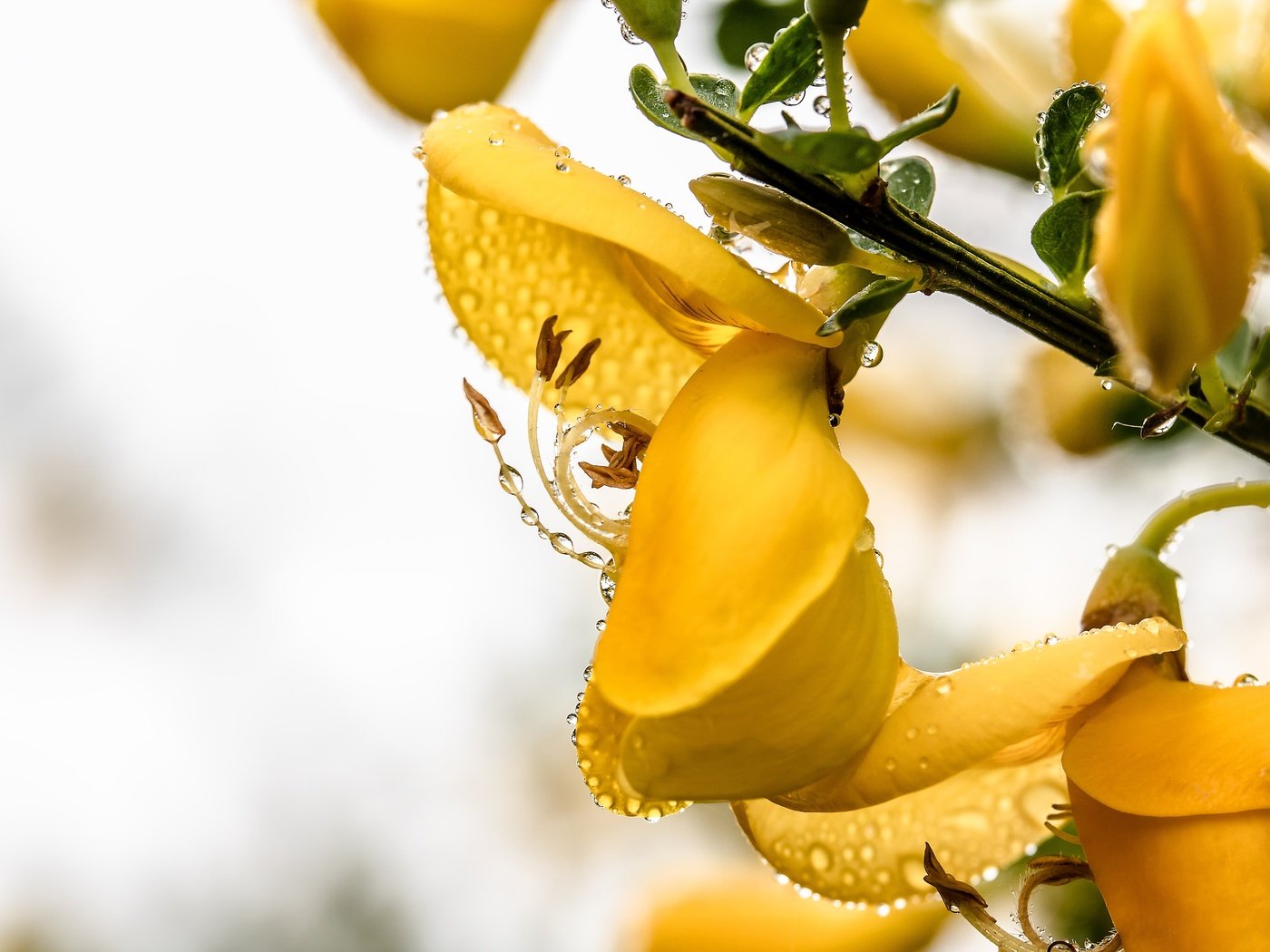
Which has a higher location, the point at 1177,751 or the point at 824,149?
the point at 824,149

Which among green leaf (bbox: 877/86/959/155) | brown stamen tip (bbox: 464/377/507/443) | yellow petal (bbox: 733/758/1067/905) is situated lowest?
yellow petal (bbox: 733/758/1067/905)

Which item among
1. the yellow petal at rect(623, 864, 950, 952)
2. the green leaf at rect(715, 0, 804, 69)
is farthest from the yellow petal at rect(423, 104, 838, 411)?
the yellow petal at rect(623, 864, 950, 952)

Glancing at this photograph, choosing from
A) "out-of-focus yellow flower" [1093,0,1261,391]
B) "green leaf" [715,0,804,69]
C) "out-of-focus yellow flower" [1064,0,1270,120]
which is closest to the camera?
"out-of-focus yellow flower" [1093,0,1261,391]

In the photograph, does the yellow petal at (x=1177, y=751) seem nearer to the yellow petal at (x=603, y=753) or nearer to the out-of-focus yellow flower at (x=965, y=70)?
the yellow petal at (x=603, y=753)

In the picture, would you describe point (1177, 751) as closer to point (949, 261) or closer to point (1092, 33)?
point (949, 261)

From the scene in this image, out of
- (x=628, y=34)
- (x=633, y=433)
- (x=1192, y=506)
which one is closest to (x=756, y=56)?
(x=628, y=34)

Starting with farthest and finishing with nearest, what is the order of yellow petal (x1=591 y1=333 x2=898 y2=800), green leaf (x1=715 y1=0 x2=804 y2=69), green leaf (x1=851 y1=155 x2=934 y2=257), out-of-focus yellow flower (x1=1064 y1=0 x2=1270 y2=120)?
green leaf (x1=715 y1=0 x2=804 y2=69), out-of-focus yellow flower (x1=1064 y1=0 x2=1270 y2=120), green leaf (x1=851 y1=155 x2=934 y2=257), yellow petal (x1=591 y1=333 x2=898 y2=800)

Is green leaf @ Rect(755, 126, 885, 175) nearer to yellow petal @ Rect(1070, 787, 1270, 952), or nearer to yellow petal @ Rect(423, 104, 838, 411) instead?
yellow petal @ Rect(423, 104, 838, 411)

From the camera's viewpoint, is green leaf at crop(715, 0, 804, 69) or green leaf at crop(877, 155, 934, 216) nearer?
green leaf at crop(877, 155, 934, 216)
